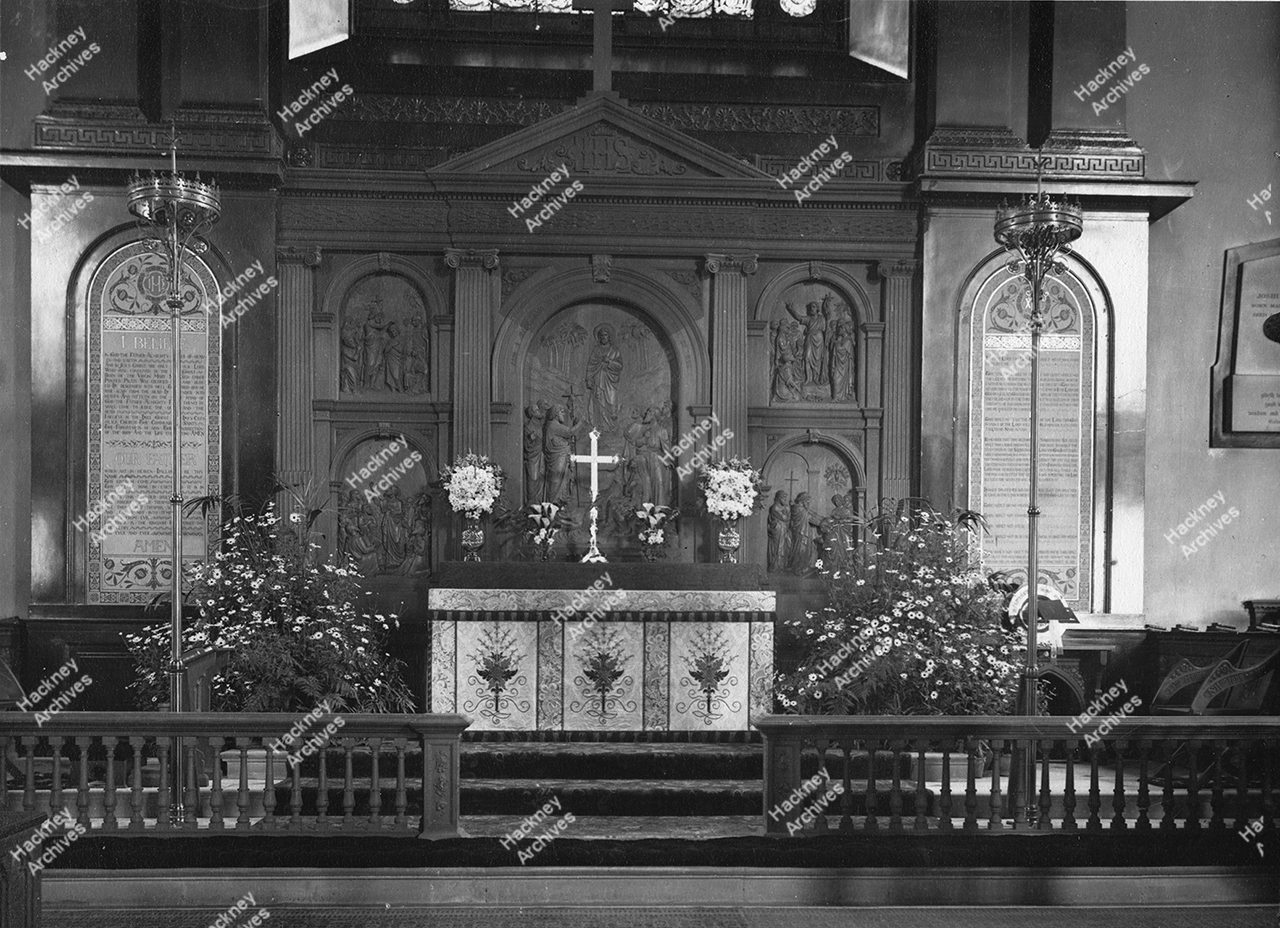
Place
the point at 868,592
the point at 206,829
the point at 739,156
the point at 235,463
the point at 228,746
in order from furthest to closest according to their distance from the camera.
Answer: the point at 739,156 < the point at 235,463 < the point at 868,592 < the point at 228,746 < the point at 206,829

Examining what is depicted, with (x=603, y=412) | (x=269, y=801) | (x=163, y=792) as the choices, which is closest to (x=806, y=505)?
(x=603, y=412)

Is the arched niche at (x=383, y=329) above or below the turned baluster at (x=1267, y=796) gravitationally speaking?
above

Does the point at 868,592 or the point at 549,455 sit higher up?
the point at 549,455

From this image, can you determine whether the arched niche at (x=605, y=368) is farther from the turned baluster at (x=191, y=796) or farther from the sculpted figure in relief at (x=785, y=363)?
the turned baluster at (x=191, y=796)

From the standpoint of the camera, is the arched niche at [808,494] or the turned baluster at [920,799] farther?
the arched niche at [808,494]

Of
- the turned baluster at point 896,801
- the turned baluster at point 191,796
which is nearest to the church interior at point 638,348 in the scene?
the turned baluster at point 191,796

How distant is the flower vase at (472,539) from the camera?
356 inches

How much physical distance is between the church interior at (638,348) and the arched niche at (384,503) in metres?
0.04

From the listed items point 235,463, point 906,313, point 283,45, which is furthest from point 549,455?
point 283,45

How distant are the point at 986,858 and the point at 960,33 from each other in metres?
7.16

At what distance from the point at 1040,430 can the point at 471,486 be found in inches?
193

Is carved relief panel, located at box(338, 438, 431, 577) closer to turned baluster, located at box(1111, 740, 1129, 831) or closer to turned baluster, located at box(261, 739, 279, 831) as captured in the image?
turned baluster, located at box(261, 739, 279, 831)

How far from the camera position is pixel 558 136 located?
373 inches

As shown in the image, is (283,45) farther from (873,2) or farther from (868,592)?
(868,592)
